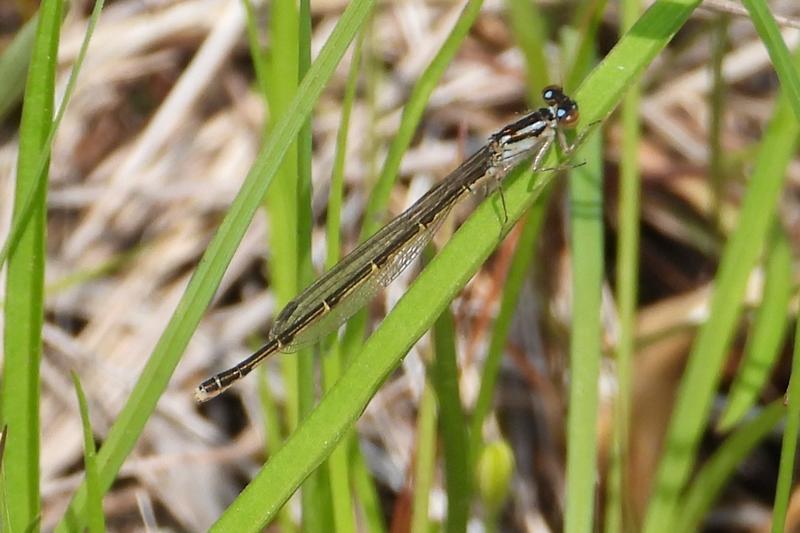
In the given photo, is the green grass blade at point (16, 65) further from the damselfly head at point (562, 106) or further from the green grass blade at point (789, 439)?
the green grass blade at point (789, 439)

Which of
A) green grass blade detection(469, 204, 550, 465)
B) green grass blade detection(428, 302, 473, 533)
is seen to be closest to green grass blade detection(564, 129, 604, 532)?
green grass blade detection(469, 204, 550, 465)

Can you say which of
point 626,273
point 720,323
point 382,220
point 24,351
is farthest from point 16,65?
point 720,323

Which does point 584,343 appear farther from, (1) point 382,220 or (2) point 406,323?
(1) point 382,220

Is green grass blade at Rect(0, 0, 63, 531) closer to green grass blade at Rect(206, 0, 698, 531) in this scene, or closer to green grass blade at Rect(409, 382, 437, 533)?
green grass blade at Rect(206, 0, 698, 531)

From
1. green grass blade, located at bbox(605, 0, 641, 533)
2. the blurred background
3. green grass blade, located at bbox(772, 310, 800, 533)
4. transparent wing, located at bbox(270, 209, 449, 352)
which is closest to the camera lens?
green grass blade, located at bbox(772, 310, 800, 533)

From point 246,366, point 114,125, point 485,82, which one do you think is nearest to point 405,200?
point 485,82

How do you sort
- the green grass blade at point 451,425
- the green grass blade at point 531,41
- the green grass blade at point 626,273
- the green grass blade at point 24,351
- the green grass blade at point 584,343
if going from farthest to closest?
the green grass blade at point 531,41 → the green grass blade at point 626,273 → the green grass blade at point 584,343 → the green grass blade at point 451,425 → the green grass blade at point 24,351

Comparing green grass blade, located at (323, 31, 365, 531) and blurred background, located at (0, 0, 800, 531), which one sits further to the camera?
blurred background, located at (0, 0, 800, 531)

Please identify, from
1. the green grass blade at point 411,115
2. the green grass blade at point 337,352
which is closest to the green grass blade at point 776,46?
the green grass blade at point 411,115
